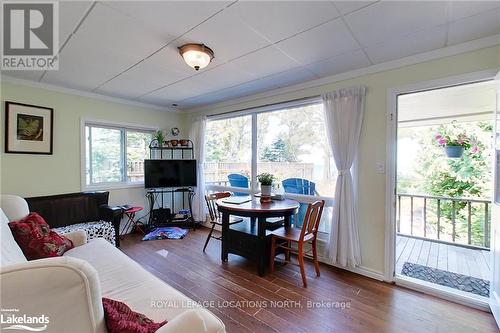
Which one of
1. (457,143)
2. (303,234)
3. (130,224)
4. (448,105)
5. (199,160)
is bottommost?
(130,224)

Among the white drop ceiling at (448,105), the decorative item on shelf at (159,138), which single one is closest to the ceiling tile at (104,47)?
the decorative item on shelf at (159,138)

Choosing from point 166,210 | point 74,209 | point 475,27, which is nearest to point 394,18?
point 475,27

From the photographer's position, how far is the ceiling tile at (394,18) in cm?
163

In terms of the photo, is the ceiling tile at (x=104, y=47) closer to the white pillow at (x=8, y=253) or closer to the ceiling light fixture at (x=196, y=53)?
the ceiling light fixture at (x=196, y=53)

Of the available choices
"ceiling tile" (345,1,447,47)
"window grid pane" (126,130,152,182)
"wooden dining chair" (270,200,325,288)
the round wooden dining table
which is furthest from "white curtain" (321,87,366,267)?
"window grid pane" (126,130,152,182)

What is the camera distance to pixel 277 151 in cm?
365

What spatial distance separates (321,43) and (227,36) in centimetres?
88

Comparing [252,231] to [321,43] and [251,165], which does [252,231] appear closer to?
[251,165]

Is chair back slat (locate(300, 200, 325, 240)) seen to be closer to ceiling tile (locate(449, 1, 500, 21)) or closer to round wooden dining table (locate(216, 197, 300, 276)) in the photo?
round wooden dining table (locate(216, 197, 300, 276))

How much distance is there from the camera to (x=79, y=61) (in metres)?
2.54

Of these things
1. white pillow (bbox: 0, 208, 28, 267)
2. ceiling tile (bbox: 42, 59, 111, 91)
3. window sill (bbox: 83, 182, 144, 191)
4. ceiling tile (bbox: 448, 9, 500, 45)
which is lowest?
white pillow (bbox: 0, 208, 28, 267)

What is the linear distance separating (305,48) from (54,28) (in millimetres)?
2193

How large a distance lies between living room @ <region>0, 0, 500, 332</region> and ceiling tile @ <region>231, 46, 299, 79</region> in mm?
24

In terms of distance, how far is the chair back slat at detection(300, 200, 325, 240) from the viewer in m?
2.47
